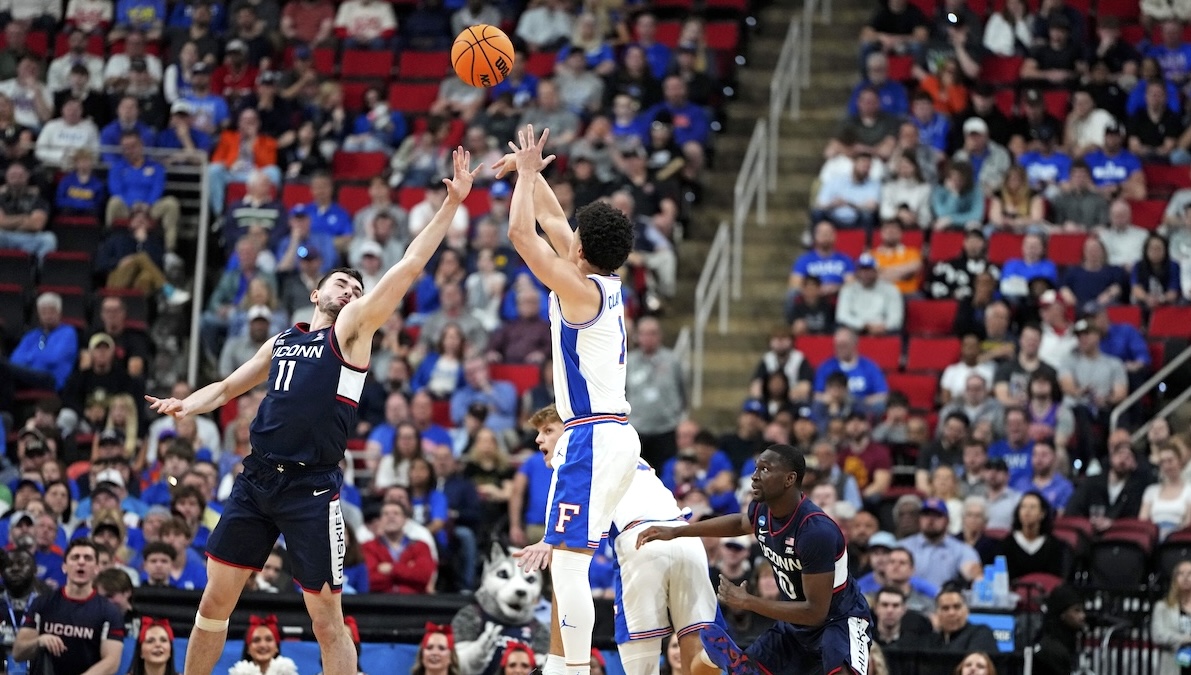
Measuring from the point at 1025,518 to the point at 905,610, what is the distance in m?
2.30

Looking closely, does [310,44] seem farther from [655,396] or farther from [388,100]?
[655,396]

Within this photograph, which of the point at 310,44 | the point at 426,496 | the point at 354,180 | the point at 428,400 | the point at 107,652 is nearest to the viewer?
the point at 107,652

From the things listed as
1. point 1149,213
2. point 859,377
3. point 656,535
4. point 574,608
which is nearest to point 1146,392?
point 1149,213

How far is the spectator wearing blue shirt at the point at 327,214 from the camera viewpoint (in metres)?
22.2

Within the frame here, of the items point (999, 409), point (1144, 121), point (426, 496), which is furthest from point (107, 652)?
point (1144, 121)

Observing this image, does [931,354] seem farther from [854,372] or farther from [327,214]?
[327,214]

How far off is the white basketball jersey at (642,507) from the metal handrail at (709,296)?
33.6 feet

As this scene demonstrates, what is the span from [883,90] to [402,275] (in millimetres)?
14167

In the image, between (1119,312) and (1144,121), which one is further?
(1144,121)

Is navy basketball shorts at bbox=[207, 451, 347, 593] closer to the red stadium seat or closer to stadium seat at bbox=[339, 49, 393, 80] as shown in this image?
the red stadium seat

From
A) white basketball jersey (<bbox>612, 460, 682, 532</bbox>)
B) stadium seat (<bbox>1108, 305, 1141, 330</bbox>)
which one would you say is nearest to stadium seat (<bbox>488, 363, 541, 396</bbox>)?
stadium seat (<bbox>1108, 305, 1141, 330</bbox>)

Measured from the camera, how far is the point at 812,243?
21.5 metres

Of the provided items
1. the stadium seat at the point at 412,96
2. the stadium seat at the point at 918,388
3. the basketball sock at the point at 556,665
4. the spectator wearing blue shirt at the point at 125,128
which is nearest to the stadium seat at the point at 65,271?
the spectator wearing blue shirt at the point at 125,128

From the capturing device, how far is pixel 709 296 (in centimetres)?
2173
